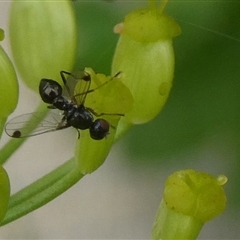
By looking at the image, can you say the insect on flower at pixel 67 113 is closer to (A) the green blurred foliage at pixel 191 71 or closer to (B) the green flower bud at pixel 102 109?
(B) the green flower bud at pixel 102 109

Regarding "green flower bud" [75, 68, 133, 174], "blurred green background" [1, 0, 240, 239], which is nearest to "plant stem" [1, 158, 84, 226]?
"green flower bud" [75, 68, 133, 174]

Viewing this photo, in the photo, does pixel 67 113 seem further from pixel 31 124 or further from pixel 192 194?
pixel 192 194

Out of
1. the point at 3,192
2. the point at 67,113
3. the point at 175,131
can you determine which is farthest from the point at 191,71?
the point at 3,192

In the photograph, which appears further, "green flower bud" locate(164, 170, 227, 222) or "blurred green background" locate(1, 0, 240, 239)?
"blurred green background" locate(1, 0, 240, 239)

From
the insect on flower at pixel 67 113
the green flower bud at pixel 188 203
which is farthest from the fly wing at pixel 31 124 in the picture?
the green flower bud at pixel 188 203

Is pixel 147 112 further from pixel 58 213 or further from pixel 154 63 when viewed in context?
pixel 58 213

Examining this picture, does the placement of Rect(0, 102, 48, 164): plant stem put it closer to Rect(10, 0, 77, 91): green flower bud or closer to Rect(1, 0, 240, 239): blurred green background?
Rect(10, 0, 77, 91): green flower bud
